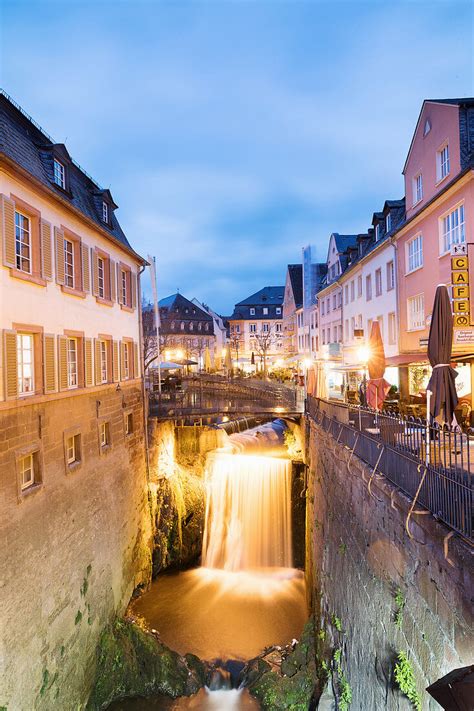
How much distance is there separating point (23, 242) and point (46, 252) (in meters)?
0.71

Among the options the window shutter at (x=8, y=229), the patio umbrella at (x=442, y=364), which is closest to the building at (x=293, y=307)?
the patio umbrella at (x=442, y=364)

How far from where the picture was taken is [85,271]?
43.5ft

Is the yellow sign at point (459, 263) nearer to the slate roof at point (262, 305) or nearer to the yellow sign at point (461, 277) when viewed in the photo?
the yellow sign at point (461, 277)

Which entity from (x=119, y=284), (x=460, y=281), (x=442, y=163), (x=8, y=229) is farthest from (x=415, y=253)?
(x=8, y=229)

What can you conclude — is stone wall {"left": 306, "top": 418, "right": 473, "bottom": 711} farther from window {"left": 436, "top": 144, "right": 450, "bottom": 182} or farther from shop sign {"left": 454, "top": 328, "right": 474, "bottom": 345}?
window {"left": 436, "top": 144, "right": 450, "bottom": 182}

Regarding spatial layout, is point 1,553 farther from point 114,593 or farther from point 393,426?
point 393,426

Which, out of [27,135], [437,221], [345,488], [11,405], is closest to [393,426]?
[345,488]

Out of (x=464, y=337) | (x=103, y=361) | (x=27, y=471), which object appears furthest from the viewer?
(x=103, y=361)

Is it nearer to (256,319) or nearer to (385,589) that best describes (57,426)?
(385,589)

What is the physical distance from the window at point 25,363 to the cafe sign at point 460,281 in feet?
36.9

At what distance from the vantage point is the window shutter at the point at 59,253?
449 inches

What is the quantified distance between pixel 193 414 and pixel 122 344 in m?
4.76

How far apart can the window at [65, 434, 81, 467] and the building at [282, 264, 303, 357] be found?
4036 centimetres

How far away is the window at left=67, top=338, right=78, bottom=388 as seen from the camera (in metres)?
12.2
